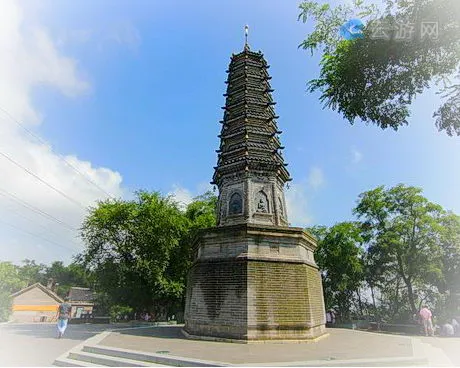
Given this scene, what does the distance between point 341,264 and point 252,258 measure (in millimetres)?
15914

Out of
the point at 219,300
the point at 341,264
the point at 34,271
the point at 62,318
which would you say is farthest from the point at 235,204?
the point at 34,271

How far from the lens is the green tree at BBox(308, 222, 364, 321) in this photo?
24172 millimetres

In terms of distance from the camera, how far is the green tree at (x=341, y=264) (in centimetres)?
2417

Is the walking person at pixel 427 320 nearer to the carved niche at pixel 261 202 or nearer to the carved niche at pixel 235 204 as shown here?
the carved niche at pixel 261 202

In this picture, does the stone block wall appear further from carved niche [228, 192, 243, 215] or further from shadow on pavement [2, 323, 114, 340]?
shadow on pavement [2, 323, 114, 340]

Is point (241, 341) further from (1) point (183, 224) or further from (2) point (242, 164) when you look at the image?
(1) point (183, 224)

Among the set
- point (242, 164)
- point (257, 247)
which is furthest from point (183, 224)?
point (257, 247)

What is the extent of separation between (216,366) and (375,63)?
7.60 meters

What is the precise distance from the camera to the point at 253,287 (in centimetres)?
1052

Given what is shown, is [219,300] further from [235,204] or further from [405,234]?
[405,234]

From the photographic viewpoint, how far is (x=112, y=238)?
2003 cm

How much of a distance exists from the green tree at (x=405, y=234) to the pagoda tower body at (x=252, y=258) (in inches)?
494

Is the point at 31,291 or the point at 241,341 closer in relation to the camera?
the point at 241,341

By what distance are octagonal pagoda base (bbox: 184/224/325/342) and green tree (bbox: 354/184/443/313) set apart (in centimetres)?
1362
